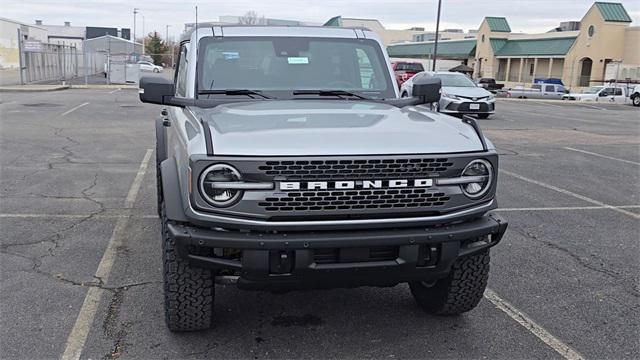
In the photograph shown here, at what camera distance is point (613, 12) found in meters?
52.8

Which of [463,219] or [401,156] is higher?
[401,156]

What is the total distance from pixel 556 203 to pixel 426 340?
4.57 meters

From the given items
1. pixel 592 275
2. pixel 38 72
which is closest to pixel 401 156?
pixel 592 275

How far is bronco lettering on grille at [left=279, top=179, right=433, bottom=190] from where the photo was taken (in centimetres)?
312

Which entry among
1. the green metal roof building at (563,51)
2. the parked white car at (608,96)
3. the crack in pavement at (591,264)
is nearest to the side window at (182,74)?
the crack in pavement at (591,264)

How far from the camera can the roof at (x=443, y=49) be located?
2714 inches

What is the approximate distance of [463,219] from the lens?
341 cm

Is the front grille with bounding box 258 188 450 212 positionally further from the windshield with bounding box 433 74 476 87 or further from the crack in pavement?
the windshield with bounding box 433 74 476 87

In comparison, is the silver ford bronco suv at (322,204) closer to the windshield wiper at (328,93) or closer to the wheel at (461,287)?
the wheel at (461,287)

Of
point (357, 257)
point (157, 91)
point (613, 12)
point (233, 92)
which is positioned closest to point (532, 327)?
point (357, 257)

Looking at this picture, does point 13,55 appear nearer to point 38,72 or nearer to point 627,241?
point 38,72

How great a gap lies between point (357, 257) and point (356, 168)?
0.47 metres

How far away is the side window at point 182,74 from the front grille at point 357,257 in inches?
80.2

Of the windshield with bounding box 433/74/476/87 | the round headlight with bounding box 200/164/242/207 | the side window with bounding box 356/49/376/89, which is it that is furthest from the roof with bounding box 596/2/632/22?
the round headlight with bounding box 200/164/242/207
